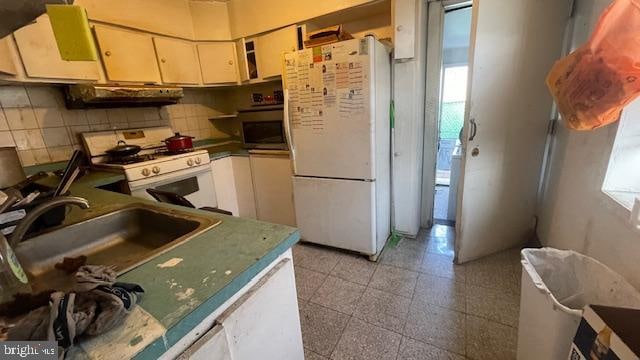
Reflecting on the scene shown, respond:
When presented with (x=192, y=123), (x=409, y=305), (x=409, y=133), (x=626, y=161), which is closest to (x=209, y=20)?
(x=192, y=123)

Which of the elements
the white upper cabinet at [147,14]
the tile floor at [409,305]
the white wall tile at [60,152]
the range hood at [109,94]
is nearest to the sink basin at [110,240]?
the tile floor at [409,305]

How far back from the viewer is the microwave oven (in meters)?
2.59

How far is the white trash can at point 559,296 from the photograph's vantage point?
2.79ft

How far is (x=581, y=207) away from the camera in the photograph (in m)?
1.41

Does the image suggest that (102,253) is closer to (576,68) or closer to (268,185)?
(268,185)

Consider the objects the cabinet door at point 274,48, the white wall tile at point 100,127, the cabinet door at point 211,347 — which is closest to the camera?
the cabinet door at point 211,347

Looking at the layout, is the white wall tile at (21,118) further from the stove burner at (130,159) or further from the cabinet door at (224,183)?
the cabinet door at (224,183)

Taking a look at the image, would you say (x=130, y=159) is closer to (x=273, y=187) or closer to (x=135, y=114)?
(x=135, y=114)

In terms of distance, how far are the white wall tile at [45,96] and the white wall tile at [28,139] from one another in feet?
0.69

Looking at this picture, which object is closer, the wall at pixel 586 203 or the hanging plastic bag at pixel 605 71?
the hanging plastic bag at pixel 605 71

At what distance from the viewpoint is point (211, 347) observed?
1.87 ft

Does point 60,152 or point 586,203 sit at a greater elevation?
point 60,152

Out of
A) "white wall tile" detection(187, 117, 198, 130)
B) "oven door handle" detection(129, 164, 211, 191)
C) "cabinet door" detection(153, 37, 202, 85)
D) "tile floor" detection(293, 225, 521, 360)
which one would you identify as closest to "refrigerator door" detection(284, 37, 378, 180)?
"tile floor" detection(293, 225, 521, 360)

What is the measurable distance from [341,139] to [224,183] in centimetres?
148
